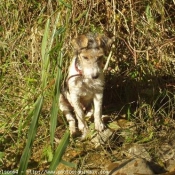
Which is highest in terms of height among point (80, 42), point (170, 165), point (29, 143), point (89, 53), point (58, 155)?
point (80, 42)

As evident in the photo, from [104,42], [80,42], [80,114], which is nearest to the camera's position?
[80,42]

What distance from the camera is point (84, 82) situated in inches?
168

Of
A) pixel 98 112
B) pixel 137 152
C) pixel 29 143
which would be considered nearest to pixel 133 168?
pixel 137 152

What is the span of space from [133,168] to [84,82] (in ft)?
3.65

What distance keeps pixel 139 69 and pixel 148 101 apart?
465mm

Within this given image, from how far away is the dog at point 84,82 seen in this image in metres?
4.03

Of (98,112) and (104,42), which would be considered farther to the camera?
(98,112)

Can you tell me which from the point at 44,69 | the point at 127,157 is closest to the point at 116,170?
the point at 127,157

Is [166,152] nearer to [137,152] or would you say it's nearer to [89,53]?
[137,152]

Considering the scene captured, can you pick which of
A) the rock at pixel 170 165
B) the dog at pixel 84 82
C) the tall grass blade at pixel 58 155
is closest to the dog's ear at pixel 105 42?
the dog at pixel 84 82

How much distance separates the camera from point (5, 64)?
5379 millimetres

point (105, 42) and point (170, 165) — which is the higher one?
point (105, 42)

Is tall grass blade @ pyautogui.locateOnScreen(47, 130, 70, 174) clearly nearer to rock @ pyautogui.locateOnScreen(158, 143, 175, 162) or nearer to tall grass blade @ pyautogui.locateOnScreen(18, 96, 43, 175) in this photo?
tall grass blade @ pyautogui.locateOnScreen(18, 96, 43, 175)

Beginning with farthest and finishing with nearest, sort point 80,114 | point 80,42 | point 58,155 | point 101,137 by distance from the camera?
point 80,114
point 101,137
point 80,42
point 58,155
